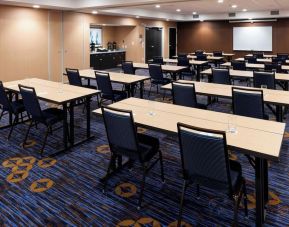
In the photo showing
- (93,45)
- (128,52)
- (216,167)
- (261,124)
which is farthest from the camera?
(128,52)

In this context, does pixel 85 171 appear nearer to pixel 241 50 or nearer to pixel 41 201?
pixel 41 201

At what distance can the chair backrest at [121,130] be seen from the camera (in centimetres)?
271

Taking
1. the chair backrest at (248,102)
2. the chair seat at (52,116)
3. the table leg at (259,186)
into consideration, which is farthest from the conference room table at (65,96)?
the table leg at (259,186)

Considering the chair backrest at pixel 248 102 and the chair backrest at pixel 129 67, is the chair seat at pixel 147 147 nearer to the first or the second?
the chair backrest at pixel 248 102

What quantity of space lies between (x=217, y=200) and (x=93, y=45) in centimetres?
1201

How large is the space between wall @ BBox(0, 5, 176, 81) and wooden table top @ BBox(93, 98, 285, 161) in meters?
6.19

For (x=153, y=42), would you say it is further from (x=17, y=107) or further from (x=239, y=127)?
(x=239, y=127)

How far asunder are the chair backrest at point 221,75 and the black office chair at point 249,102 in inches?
94.6

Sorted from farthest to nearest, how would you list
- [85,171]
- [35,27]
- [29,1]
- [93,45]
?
[93,45]
[35,27]
[29,1]
[85,171]

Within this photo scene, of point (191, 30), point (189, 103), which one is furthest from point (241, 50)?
point (189, 103)

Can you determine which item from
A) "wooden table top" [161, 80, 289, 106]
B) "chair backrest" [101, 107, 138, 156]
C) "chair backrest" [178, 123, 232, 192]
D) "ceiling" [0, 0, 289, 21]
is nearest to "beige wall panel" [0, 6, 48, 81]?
"ceiling" [0, 0, 289, 21]

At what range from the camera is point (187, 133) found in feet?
7.51

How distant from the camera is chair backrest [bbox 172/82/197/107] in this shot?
13.8 ft

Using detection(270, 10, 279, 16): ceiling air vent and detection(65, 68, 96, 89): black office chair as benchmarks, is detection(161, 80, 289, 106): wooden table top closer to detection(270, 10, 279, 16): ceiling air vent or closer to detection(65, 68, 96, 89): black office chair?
detection(65, 68, 96, 89): black office chair
